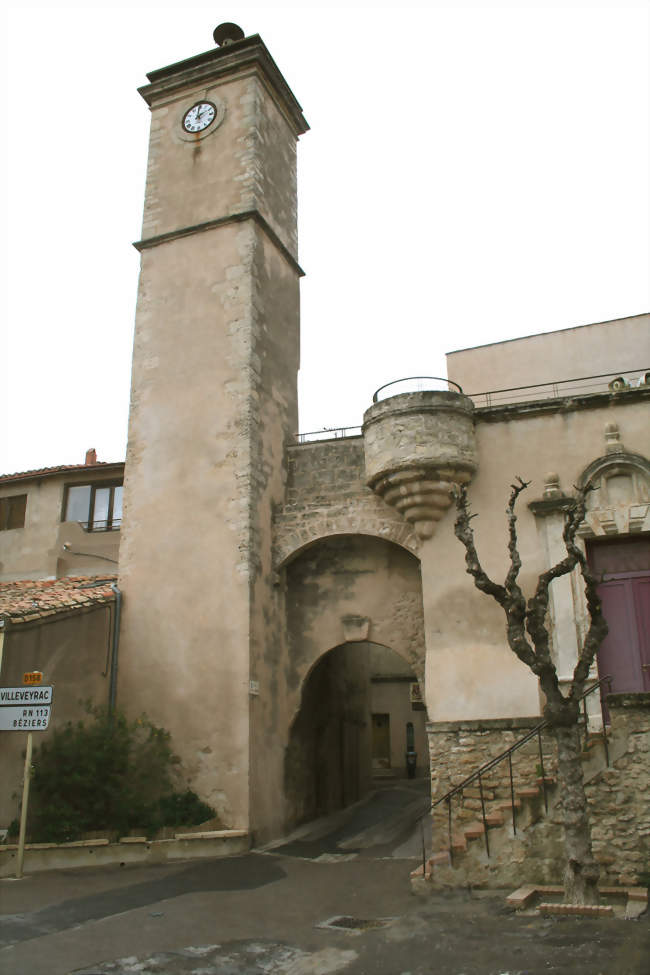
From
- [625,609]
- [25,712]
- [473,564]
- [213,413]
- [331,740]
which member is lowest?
[331,740]

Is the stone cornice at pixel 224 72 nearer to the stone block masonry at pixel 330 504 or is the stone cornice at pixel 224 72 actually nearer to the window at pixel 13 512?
the stone block masonry at pixel 330 504

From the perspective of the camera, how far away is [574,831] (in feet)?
25.2

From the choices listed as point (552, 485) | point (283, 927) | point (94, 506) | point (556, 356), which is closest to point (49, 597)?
point (94, 506)

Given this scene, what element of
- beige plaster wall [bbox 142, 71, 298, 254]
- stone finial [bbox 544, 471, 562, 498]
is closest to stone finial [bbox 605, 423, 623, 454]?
stone finial [bbox 544, 471, 562, 498]

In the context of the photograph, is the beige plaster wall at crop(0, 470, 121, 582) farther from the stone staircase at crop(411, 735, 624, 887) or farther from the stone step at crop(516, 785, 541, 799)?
the stone step at crop(516, 785, 541, 799)

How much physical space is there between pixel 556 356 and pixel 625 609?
290 inches

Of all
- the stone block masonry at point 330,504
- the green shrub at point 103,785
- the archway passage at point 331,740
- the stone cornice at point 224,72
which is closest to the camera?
the green shrub at point 103,785

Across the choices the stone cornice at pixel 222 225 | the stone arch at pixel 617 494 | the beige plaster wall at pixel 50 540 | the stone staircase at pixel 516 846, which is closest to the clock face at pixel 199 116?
the stone cornice at pixel 222 225

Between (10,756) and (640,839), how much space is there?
7923mm

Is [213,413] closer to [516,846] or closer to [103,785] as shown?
[103,785]

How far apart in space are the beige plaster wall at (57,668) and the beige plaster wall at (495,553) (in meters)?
5.11

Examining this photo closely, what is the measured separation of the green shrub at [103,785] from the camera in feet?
37.8

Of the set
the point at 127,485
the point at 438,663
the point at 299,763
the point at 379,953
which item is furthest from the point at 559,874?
the point at 127,485

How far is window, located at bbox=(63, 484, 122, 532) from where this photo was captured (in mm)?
19500
